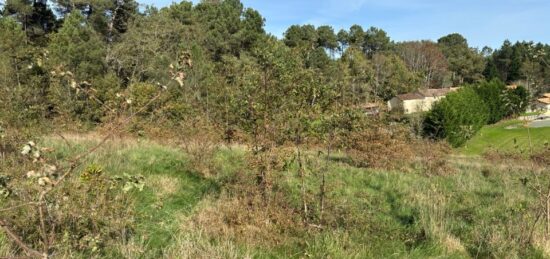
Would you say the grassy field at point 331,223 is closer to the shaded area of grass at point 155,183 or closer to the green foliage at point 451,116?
the shaded area of grass at point 155,183

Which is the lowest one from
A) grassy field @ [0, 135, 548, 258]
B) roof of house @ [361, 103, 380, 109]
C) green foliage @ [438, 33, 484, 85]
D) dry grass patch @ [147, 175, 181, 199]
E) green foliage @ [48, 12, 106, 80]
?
grassy field @ [0, 135, 548, 258]

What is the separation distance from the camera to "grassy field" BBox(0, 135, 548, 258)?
417cm

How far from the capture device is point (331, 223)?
5.02 metres

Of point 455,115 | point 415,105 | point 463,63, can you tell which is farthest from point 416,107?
point 463,63

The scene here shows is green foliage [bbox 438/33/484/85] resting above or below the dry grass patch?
above

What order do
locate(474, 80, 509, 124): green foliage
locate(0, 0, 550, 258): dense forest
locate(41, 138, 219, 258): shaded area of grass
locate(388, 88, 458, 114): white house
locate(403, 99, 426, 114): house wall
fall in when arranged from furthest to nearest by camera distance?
locate(474, 80, 509, 124): green foliage < locate(403, 99, 426, 114): house wall < locate(388, 88, 458, 114): white house < locate(41, 138, 219, 258): shaded area of grass < locate(0, 0, 550, 258): dense forest

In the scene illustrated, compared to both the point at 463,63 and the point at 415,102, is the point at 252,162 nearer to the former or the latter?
the point at 415,102

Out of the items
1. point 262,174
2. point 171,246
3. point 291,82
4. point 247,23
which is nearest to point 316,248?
point 171,246

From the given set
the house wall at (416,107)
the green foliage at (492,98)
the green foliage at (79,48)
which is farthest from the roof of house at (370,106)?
the green foliage at (492,98)

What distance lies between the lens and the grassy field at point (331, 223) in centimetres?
417

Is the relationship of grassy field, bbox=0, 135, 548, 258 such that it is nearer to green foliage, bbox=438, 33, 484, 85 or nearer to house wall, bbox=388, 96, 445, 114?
house wall, bbox=388, 96, 445, 114

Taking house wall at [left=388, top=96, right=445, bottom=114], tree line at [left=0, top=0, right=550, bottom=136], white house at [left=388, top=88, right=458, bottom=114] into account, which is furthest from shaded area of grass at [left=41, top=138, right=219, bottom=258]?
house wall at [left=388, top=96, right=445, bottom=114]

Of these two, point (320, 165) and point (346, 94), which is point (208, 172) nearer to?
point (320, 165)

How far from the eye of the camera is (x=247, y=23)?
44.0 metres
